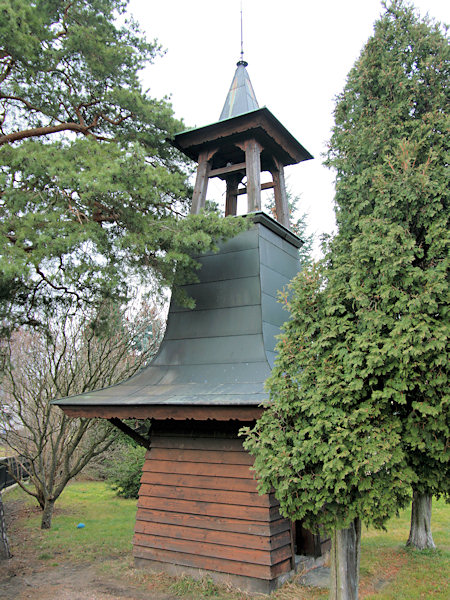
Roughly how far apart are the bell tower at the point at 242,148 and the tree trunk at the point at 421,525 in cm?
556

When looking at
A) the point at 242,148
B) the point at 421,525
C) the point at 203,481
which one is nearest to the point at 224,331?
the point at 203,481

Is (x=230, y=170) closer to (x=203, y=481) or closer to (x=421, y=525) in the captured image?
(x=203, y=481)

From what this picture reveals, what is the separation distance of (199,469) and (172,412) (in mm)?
1101

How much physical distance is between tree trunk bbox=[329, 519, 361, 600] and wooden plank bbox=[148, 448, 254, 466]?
179 centimetres

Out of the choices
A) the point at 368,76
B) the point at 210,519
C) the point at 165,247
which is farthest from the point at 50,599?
the point at 368,76

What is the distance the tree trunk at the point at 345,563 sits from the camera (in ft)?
13.8

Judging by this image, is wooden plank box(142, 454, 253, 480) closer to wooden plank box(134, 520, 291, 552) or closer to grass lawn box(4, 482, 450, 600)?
wooden plank box(134, 520, 291, 552)

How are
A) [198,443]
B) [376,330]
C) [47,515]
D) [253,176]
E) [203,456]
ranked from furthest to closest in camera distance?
[47,515], [253,176], [198,443], [203,456], [376,330]

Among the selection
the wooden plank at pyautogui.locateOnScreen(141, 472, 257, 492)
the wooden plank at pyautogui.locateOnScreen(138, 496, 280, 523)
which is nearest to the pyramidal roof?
the wooden plank at pyautogui.locateOnScreen(141, 472, 257, 492)

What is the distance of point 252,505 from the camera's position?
5758mm

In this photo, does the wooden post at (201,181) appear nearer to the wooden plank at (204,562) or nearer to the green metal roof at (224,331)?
the green metal roof at (224,331)

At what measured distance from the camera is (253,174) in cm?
805

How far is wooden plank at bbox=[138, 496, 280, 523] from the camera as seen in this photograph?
5688mm

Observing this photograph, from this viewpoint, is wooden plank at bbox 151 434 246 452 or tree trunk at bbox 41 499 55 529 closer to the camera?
wooden plank at bbox 151 434 246 452
